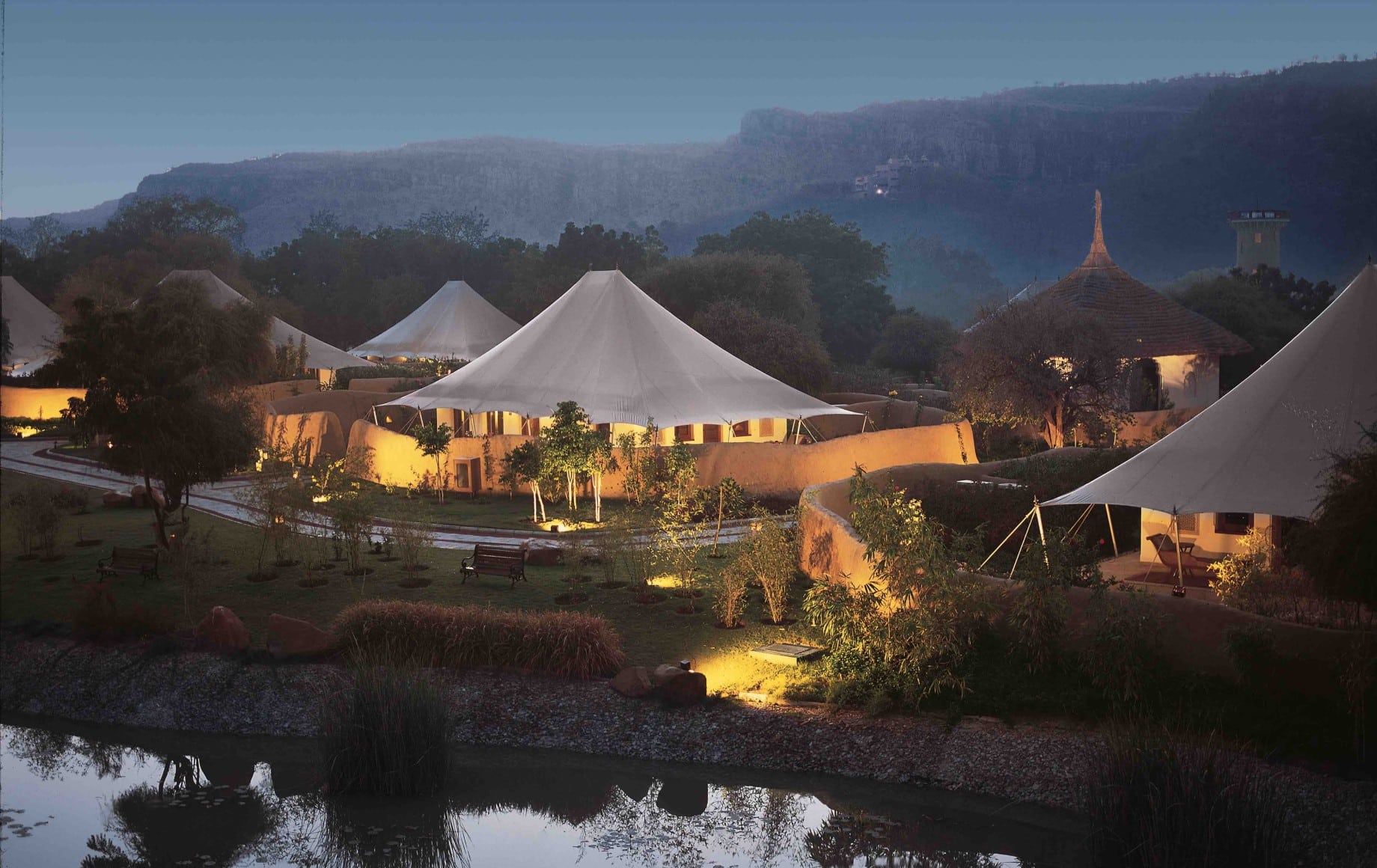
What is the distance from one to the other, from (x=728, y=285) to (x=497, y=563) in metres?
26.6

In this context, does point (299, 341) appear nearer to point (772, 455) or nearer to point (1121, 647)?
point (772, 455)

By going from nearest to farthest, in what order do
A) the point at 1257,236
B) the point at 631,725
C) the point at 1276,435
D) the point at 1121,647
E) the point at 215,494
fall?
the point at 1121,647 < the point at 631,725 < the point at 1276,435 < the point at 215,494 < the point at 1257,236

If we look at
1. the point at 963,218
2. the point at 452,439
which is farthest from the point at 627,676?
the point at 963,218

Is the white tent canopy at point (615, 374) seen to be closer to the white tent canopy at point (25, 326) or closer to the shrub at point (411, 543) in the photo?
the shrub at point (411, 543)

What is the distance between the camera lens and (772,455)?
18.6 metres

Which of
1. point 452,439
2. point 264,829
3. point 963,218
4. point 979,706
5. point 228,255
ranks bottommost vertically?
point 264,829

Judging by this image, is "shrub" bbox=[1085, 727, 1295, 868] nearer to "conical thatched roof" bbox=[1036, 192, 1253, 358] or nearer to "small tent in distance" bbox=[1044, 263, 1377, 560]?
"small tent in distance" bbox=[1044, 263, 1377, 560]

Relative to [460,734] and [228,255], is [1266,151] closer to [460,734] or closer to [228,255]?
[228,255]

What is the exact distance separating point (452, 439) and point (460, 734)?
34.7 feet

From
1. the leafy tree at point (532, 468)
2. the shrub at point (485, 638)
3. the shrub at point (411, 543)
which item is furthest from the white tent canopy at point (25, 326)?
the shrub at point (485, 638)

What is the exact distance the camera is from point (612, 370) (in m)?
20.7

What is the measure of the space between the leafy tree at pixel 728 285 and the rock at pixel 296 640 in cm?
2690

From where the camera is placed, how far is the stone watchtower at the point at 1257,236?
159 ft

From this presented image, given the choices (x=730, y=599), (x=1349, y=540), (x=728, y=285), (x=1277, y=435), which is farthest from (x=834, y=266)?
(x=1349, y=540)
